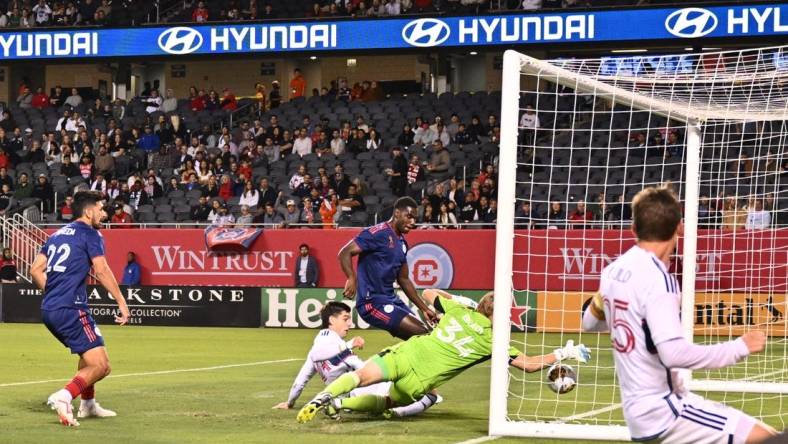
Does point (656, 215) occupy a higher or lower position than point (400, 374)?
higher

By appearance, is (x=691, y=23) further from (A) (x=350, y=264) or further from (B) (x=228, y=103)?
(A) (x=350, y=264)

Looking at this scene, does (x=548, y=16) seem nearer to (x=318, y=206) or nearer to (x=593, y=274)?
(x=318, y=206)

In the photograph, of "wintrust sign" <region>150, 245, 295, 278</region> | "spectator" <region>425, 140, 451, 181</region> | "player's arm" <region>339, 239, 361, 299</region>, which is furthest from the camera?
"spectator" <region>425, 140, 451, 181</region>

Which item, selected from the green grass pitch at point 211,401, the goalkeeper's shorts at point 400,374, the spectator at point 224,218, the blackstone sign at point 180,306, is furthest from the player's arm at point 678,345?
the spectator at point 224,218

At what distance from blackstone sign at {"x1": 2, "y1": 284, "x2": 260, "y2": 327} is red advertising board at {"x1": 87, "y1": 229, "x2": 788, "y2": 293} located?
1960 mm

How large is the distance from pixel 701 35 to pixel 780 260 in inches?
404

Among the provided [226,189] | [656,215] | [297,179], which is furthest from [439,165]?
[656,215]

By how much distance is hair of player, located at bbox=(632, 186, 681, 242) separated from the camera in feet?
19.4

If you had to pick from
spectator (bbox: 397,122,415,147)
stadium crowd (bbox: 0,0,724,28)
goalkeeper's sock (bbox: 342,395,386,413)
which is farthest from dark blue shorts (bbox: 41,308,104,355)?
stadium crowd (bbox: 0,0,724,28)

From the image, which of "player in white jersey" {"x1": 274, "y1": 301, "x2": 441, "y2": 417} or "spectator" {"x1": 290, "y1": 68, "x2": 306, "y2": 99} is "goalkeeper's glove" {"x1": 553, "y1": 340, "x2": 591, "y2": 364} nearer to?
"player in white jersey" {"x1": 274, "y1": 301, "x2": 441, "y2": 417}

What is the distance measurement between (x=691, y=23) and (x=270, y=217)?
11.5 metres

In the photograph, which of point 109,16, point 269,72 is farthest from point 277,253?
point 269,72

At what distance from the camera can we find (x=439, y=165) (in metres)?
31.2

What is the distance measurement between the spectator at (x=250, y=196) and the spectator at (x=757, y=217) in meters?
12.9
